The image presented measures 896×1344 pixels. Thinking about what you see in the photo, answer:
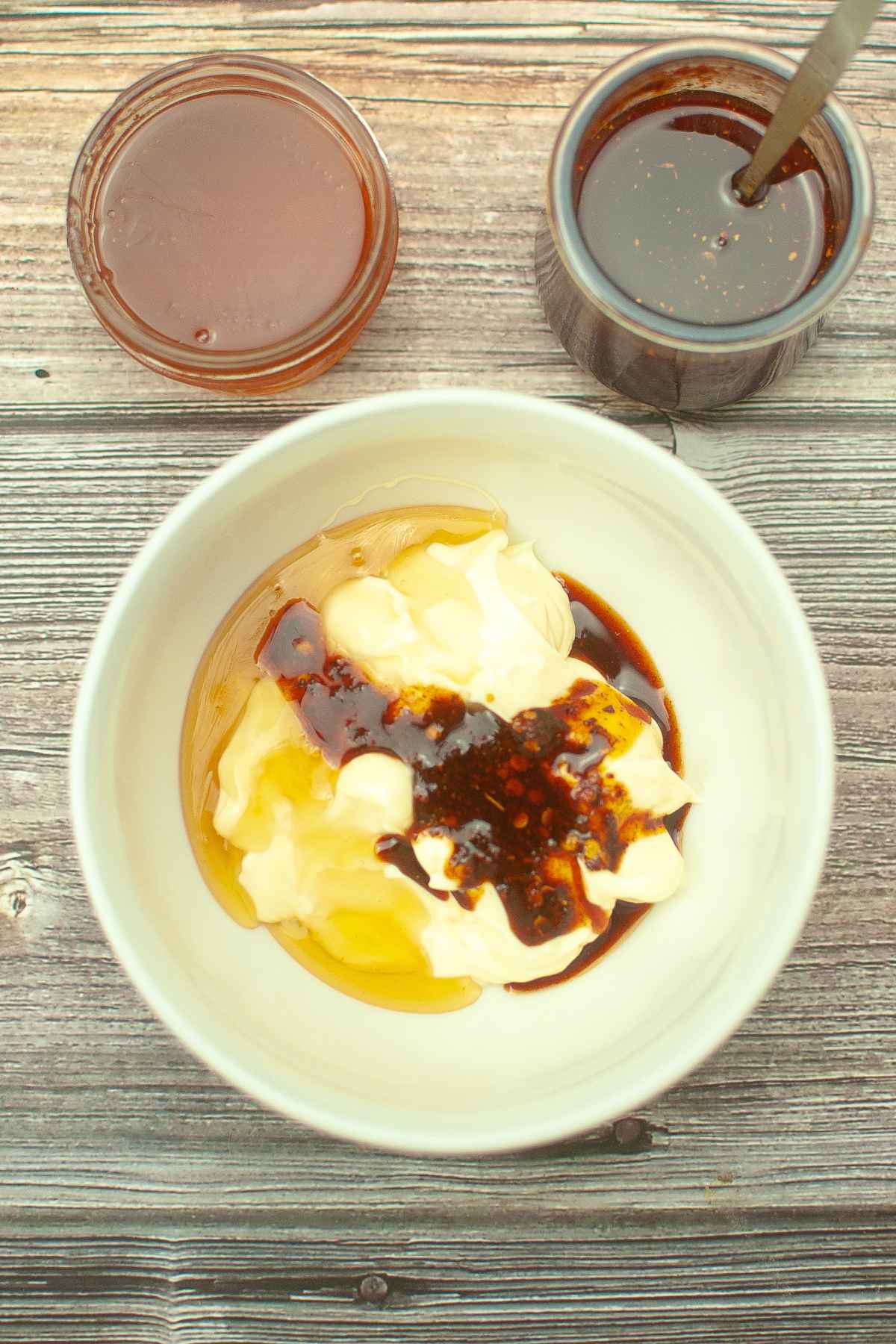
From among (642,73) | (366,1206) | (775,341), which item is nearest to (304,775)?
(366,1206)

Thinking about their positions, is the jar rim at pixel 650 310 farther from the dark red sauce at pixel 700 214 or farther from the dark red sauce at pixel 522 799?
the dark red sauce at pixel 522 799

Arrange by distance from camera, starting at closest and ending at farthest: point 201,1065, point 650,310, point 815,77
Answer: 1. point 815,77
2. point 650,310
3. point 201,1065

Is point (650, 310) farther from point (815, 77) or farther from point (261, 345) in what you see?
point (261, 345)

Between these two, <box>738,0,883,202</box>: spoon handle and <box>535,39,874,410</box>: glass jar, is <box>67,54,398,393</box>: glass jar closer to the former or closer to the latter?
<box>535,39,874,410</box>: glass jar

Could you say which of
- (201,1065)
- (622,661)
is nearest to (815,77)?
(622,661)

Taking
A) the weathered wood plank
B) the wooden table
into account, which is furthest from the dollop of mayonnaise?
the weathered wood plank

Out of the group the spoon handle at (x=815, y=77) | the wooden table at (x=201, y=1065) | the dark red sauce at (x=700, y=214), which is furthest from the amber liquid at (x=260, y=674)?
the spoon handle at (x=815, y=77)

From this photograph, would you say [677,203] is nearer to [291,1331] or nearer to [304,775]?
[304,775]
